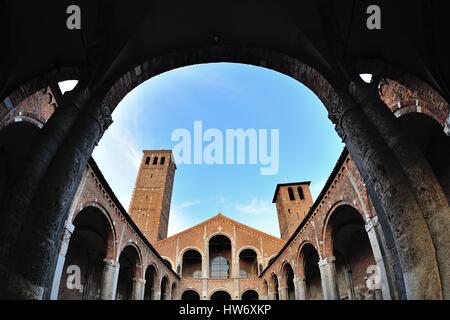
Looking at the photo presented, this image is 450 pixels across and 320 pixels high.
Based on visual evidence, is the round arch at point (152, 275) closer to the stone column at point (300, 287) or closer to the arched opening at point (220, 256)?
the stone column at point (300, 287)

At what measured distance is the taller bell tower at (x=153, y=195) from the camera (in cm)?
3228

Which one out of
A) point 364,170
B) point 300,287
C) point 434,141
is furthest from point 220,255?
point 364,170

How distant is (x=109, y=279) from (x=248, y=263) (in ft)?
67.9

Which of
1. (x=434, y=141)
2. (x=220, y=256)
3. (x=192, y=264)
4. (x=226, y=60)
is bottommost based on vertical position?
(x=434, y=141)

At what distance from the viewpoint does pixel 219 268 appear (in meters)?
29.0

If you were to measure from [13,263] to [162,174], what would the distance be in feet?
114

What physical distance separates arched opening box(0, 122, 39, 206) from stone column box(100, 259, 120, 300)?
5879 millimetres

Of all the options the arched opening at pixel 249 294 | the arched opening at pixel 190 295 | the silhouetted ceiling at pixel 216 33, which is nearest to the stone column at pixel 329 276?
the silhouetted ceiling at pixel 216 33

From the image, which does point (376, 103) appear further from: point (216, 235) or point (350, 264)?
point (216, 235)

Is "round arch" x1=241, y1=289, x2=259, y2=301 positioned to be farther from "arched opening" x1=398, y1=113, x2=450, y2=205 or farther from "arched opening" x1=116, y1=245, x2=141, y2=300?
"arched opening" x1=398, y1=113, x2=450, y2=205

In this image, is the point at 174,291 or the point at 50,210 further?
the point at 174,291

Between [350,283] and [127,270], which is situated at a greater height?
[127,270]

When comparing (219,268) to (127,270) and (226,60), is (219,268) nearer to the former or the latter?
(127,270)

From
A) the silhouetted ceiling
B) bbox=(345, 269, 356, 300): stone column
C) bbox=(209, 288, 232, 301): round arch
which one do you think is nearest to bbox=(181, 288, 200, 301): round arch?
bbox=(209, 288, 232, 301): round arch
